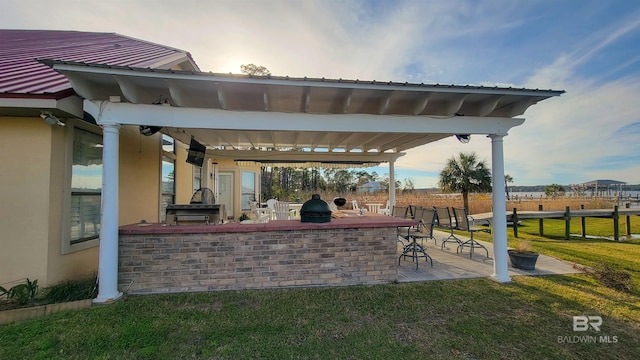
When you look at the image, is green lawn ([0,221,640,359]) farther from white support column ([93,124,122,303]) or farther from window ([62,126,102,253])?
window ([62,126,102,253])

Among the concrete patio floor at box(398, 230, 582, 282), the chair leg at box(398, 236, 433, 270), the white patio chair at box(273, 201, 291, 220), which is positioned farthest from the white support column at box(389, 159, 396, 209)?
the white patio chair at box(273, 201, 291, 220)

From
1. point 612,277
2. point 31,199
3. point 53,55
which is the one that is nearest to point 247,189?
point 53,55

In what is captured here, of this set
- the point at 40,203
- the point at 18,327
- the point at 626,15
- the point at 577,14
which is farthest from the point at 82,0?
the point at 626,15

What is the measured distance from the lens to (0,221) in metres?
4.24

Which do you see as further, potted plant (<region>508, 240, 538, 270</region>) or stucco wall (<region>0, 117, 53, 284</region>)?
potted plant (<region>508, 240, 538, 270</region>)

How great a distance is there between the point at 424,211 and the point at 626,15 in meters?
10.4

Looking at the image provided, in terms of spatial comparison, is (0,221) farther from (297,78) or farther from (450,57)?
(450,57)

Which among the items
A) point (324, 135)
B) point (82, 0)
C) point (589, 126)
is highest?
point (82, 0)

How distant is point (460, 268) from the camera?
19.8ft

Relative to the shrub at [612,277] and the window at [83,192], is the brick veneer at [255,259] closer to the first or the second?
the window at [83,192]

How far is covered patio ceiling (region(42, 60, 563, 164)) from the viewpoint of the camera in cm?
410

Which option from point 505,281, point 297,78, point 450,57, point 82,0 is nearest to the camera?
point 297,78

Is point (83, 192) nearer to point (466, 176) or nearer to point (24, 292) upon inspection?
point (24, 292)

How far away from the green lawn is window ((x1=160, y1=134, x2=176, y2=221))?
155 inches
